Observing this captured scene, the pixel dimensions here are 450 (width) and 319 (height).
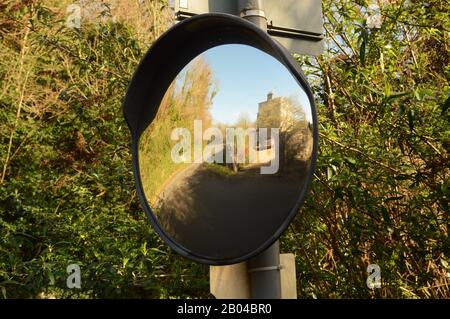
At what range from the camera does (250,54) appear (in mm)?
1160

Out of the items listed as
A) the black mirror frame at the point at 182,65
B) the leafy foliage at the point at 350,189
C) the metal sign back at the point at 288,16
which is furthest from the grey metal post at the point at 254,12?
the leafy foliage at the point at 350,189

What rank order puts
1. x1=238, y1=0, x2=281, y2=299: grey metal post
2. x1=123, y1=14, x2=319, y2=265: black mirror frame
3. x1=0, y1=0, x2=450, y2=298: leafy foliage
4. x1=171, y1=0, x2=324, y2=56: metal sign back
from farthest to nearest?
x1=0, y1=0, x2=450, y2=298: leafy foliage, x1=171, y1=0, x2=324, y2=56: metal sign back, x1=238, y1=0, x2=281, y2=299: grey metal post, x1=123, y1=14, x2=319, y2=265: black mirror frame

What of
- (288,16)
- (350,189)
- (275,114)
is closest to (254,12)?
(288,16)

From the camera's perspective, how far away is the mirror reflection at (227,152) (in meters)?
1.08

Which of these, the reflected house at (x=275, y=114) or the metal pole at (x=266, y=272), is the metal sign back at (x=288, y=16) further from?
the metal pole at (x=266, y=272)

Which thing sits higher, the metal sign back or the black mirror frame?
the metal sign back

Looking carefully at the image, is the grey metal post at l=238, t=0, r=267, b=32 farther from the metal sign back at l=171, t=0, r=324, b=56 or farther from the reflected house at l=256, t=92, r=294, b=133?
the reflected house at l=256, t=92, r=294, b=133

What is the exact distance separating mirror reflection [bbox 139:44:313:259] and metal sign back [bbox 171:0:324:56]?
150 millimetres

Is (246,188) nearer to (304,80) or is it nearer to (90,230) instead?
(304,80)

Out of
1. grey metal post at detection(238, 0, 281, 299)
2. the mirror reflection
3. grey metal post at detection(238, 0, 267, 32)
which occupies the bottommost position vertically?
grey metal post at detection(238, 0, 281, 299)

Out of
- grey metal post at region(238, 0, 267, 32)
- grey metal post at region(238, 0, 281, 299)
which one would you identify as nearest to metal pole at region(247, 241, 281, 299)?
grey metal post at region(238, 0, 281, 299)

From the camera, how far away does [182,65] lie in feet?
4.20

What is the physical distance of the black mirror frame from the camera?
3.50ft

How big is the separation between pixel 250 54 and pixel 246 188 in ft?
0.89
